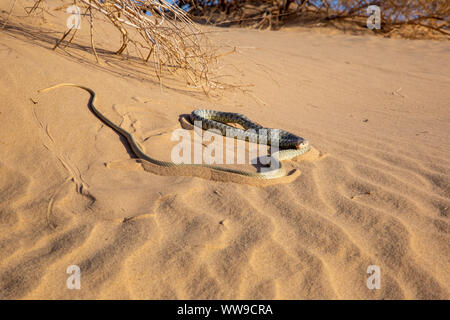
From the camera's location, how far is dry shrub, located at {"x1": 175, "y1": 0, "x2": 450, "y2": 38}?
999cm

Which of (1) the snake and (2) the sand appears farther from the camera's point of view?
(1) the snake

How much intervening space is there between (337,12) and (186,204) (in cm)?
1093

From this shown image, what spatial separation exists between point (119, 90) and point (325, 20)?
928 cm

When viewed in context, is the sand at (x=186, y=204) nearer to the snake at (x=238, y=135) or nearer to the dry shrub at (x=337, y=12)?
the snake at (x=238, y=135)

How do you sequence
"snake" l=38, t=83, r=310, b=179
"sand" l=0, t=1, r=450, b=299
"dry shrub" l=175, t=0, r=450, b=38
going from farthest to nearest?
1. "dry shrub" l=175, t=0, r=450, b=38
2. "snake" l=38, t=83, r=310, b=179
3. "sand" l=0, t=1, r=450, b=299

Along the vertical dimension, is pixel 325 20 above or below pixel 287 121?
above

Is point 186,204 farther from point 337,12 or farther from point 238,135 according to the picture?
point 337,12

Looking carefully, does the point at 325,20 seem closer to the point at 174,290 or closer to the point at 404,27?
the point at 404,27

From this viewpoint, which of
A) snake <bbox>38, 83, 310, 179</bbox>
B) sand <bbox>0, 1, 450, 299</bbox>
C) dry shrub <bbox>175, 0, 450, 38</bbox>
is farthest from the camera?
dry shrub <bbox>175, 0, 450, 38</bbox>

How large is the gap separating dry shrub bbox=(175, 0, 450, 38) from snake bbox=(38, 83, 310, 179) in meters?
5.45

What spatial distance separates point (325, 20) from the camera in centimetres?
1131

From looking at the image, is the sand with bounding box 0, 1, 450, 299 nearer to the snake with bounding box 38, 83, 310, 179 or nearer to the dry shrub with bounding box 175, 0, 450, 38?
the snake with bounding box 38, 83, 310, 179

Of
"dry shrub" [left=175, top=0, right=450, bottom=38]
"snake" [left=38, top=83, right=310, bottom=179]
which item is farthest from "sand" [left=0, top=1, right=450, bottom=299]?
"dry shrub" [left=175, top=0, right=450, bottom=38]
